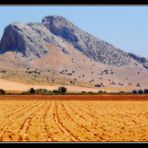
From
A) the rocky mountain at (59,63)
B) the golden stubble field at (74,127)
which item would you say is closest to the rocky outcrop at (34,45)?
the rocky mountain at (59,63)

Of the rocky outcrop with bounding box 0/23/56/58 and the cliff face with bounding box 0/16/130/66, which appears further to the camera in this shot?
the cliff face with bounding box 0/16/130/66

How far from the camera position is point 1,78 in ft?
487

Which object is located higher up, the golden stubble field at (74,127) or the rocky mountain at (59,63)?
the rocky mountain at (59,63)

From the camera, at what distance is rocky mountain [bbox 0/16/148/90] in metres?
160

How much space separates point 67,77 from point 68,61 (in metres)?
17.2

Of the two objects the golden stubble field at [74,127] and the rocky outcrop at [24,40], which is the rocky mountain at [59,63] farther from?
the golden stubble field at [74,127]

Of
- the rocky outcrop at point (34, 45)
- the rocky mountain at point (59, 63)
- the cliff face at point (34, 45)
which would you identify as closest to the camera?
the rocky mountain at point (59, 63)

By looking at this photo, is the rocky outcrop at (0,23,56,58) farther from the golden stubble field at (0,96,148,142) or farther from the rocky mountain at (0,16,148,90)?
the golden stubble field at (0,96,148,142)

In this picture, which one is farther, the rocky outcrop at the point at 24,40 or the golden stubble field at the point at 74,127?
the rocky outcrop at the point at 24,40

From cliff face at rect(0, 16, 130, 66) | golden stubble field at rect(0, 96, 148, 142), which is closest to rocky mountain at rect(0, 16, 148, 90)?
cliff face at rect(0, 16, 130, 66)

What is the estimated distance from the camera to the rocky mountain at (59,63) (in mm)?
160425
